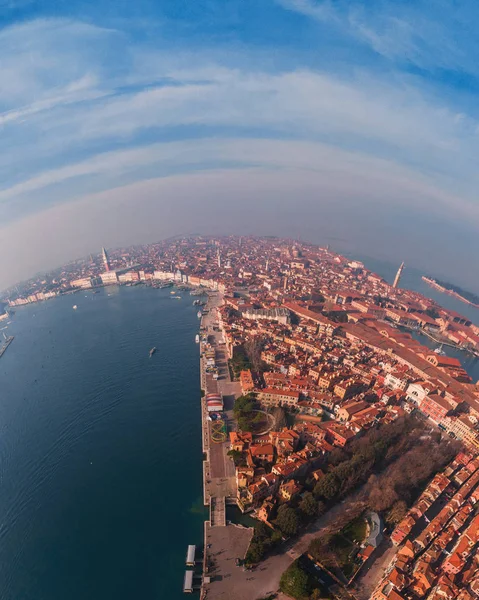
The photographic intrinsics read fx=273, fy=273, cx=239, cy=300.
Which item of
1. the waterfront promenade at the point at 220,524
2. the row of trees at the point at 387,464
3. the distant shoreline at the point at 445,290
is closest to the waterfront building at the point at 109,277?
the waterfront promenade at the point at 220,524

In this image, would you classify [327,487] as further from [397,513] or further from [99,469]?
[99,469]

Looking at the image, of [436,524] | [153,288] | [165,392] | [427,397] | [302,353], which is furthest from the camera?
[153,288]

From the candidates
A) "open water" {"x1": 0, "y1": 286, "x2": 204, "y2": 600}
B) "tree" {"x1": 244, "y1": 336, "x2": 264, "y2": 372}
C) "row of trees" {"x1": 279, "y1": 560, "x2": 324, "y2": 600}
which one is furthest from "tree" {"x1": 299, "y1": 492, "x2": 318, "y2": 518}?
"tree" {"x1": 244, "y1": 336, "x2": 264, "y2": 372}

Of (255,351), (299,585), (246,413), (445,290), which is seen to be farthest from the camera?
(445,290)

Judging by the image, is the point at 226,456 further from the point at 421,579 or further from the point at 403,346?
the point at 403,346

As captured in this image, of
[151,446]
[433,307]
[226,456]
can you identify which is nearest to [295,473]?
[226,456]

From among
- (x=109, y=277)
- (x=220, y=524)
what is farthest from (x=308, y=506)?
(x=109, y=277)

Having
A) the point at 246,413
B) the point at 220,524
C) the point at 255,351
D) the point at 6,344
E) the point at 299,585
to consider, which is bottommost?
the point at 299,585
